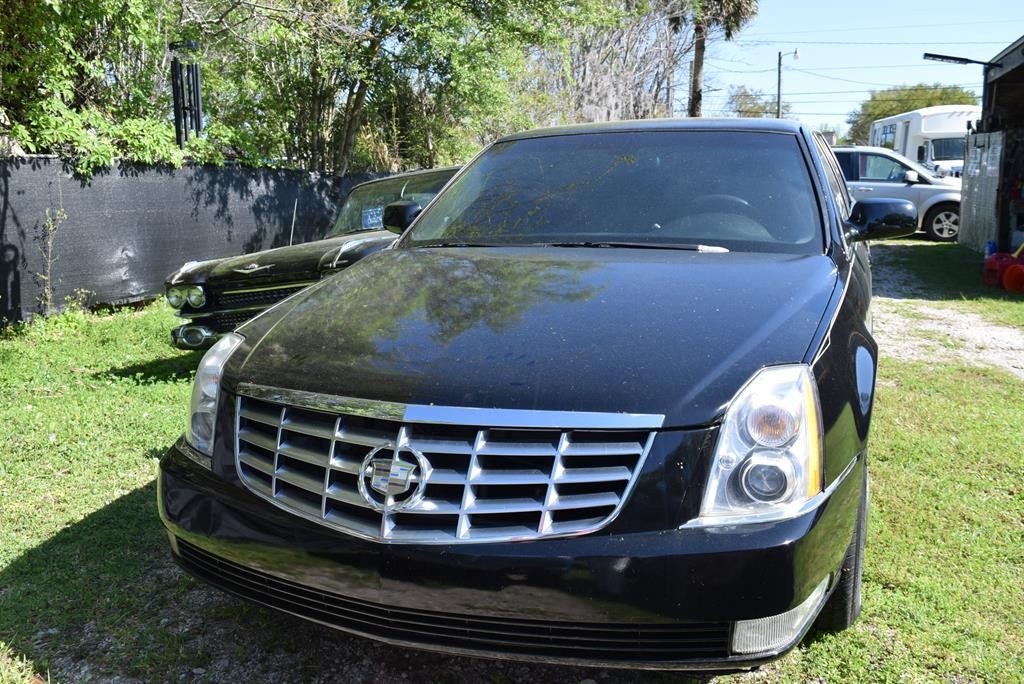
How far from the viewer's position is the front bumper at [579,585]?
194cm

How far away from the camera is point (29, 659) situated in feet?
8.82

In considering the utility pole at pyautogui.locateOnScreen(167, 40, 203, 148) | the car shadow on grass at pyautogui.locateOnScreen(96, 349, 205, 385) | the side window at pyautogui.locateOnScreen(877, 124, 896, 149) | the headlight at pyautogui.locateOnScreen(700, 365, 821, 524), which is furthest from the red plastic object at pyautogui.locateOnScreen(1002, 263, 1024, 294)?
the side window at pyautogui.locateOnScreen(877, 124, 896, 149)

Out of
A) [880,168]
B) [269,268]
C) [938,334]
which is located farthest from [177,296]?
[880,168]

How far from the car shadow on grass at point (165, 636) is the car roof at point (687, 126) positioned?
7.46ft

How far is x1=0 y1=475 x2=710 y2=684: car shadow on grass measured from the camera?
261 cm

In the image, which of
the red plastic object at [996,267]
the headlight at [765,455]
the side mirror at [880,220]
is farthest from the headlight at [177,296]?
the red plastic object at [996,267]

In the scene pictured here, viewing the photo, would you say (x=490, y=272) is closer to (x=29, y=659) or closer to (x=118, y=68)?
(x=29, y=659)

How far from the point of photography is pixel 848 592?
2605 millimetres

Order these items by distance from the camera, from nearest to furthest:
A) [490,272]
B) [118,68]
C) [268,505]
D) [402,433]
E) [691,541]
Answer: [691,541], [402,433], [268,505], [490,272], [118,68]

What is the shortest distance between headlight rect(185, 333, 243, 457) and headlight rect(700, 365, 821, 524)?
1.44 m

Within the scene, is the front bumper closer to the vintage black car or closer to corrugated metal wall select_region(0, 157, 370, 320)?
the vintage black car

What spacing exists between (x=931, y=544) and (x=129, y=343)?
7.05 m

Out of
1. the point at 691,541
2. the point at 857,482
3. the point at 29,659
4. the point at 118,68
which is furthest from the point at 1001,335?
the point at 118,68

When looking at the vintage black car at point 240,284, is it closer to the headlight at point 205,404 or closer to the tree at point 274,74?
the headlight at point 205,404
